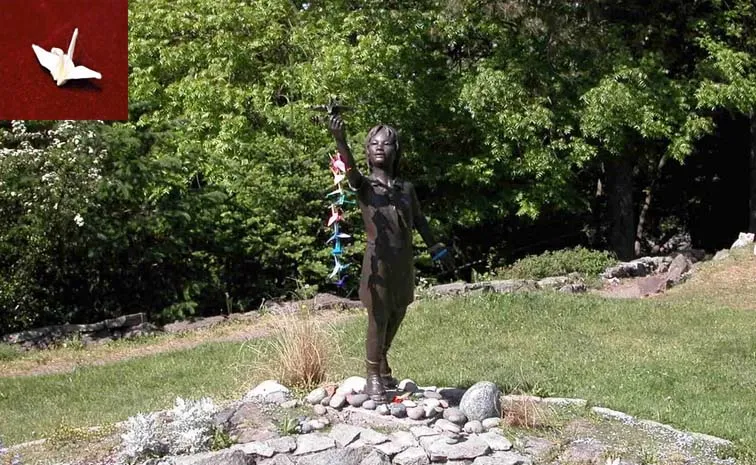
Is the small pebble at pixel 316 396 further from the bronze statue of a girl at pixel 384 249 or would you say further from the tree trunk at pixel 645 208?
the tree trunk at pixel 645 208

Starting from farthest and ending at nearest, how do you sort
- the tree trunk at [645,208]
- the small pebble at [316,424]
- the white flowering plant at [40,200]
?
the tree trunk at [645,208], the white flowering plant at [40,200], the small pebble at [316,424]

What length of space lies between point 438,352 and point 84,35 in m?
4.79

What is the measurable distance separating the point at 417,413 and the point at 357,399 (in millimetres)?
455

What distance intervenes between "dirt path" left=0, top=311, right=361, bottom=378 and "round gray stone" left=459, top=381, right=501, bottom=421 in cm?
468

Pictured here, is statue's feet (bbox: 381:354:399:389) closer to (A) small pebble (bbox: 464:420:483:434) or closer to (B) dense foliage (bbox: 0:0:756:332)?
(A) small pebble (bbox: 464:420:483:434)

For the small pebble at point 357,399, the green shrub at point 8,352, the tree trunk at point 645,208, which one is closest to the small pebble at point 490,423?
the small pebble at point 357,399

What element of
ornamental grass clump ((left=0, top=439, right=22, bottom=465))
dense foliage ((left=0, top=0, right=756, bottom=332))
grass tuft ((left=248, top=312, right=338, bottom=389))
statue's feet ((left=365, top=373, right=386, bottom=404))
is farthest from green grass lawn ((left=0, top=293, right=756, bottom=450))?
dense foliage ((left=0, top=0, right=756, bottom=332))

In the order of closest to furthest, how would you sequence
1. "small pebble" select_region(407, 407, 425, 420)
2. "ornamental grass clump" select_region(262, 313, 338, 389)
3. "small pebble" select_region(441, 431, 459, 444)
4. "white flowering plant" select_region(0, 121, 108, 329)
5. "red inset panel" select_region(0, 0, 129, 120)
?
"small pebble" select_region(441, 431, 459, 444) → "small pebble" select_region(407, 407, 425, 420) → "ornamental grass clump" select_region(262, 313, 338, 389) → "red inset panel" select_region(0, 0, 129, 120) → "white flowering plant" select_region(0, 121, 108, 329)

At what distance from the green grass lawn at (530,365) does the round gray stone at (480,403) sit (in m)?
1.24

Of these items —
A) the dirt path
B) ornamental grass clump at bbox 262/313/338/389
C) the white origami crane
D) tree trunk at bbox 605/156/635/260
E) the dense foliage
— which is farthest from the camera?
tree trunk at bbox 605/156/635/260

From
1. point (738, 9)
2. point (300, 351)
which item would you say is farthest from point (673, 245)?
point (300, 351)

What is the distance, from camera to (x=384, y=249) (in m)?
6.91

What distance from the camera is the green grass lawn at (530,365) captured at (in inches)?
330

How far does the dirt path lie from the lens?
1188cm
